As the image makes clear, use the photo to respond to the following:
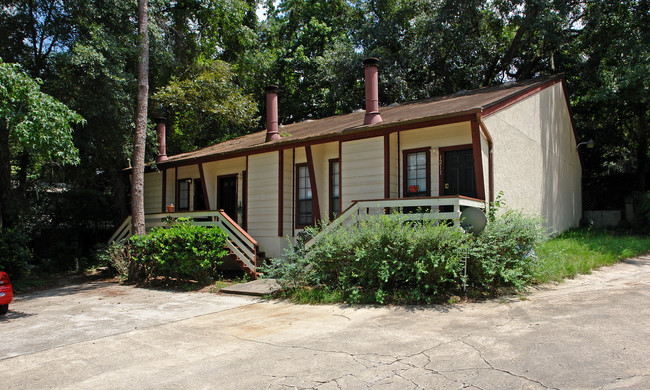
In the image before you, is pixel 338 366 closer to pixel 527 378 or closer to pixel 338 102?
pixel 527 378

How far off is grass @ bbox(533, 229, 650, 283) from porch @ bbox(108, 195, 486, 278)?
5.66ft

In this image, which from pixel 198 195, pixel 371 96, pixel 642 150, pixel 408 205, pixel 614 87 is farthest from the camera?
pixel 642 150

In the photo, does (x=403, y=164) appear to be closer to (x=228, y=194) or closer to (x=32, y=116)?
(x=228, y=194)

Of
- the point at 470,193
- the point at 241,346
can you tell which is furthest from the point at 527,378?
the point at 470,193

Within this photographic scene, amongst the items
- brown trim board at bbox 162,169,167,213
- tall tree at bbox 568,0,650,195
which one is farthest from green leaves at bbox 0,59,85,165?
tall tree at bbox 568,0,650,195

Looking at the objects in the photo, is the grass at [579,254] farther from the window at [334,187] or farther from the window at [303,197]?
the window at [303,197]

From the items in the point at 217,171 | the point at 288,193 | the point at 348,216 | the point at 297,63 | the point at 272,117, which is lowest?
the point at 348,216

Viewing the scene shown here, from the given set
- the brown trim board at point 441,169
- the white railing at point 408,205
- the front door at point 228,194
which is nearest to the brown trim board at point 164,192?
the front door at point 228,194

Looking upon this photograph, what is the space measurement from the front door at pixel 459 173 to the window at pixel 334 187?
3185 millimetres

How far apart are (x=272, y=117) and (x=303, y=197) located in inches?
137

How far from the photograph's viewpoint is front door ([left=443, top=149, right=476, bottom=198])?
34.9 ft

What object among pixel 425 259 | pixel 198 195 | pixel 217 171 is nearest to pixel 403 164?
pixel 425 259

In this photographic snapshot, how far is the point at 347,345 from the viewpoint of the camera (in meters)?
5.70

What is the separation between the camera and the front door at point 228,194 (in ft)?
52.6
